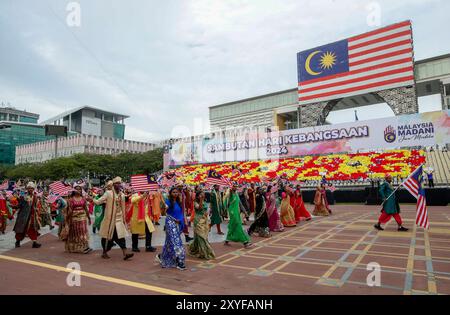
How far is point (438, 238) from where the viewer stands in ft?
25.5

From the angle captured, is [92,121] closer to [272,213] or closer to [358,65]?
[358,65]

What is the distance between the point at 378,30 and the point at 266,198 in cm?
2923

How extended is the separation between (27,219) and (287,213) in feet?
26.0

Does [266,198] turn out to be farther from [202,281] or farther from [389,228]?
[202,281]

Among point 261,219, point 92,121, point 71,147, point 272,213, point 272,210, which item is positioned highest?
point 92,121

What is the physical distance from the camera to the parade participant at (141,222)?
732cm

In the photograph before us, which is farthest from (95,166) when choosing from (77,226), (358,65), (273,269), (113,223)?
(273,269)

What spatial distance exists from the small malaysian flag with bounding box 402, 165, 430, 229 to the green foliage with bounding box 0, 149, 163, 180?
4398 centimetres

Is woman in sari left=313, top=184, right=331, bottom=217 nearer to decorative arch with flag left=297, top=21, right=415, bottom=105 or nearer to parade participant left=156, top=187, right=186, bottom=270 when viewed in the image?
parade participant left=156, top=187, right=186, bottom=270

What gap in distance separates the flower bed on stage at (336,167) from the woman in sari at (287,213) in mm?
9504

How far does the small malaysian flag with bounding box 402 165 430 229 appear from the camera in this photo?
6949 mm

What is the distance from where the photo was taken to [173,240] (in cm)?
585

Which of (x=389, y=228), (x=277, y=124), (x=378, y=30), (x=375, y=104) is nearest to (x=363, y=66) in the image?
(x=378, y=30)

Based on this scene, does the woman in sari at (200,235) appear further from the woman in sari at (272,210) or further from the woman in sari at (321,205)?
the woman in sari at (321,205)
